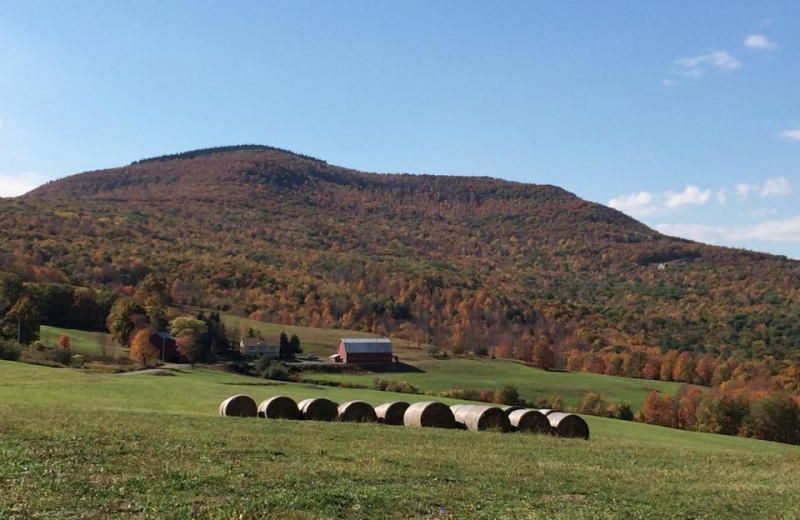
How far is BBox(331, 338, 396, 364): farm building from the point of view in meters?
101

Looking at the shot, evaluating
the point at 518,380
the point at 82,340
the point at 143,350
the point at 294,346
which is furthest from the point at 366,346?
the point at 82,340

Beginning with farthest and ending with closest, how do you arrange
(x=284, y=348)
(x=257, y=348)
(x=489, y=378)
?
1. (x=284, y=348)
2. (x=257, y=348)
3. (x=489, y=378)

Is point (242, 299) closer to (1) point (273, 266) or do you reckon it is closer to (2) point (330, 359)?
(1) point (273, 266)

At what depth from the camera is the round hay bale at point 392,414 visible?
33469mm

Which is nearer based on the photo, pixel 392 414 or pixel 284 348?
pixel 392 414

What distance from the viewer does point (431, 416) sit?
3234 cm

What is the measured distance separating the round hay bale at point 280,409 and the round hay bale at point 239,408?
1.12 m

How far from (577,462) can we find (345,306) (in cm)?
12854

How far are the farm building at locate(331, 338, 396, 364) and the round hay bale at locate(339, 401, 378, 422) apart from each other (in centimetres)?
6644

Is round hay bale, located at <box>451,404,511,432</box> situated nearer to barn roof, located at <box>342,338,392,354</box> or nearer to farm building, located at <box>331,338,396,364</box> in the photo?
farm building, located at <box>331,338,396,364</box>

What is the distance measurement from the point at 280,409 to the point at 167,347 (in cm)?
6440

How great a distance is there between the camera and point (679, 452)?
2959cm

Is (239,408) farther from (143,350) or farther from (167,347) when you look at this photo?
(167,347)

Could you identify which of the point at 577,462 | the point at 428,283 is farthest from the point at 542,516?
the point at 428,283
